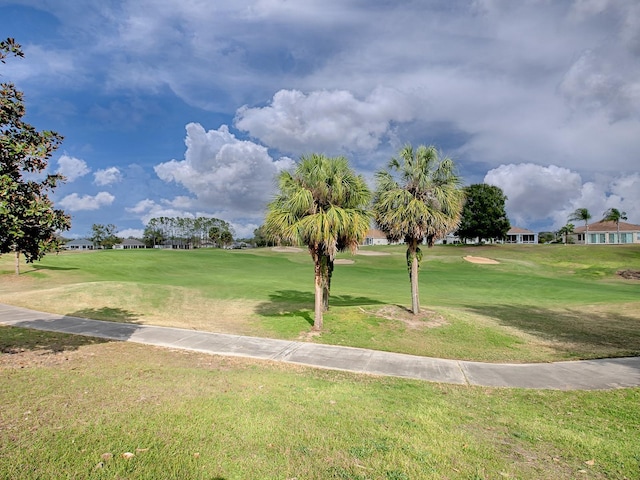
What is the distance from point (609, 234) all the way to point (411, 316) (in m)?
89.8

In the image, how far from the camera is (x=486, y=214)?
68688 mm

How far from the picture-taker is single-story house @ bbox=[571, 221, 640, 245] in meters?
80.5

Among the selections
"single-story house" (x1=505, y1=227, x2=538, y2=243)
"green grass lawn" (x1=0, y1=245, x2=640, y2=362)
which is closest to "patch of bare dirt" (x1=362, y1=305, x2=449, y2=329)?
"green grass lawn" (x1=0, y1=245, x2=640, y2=362)

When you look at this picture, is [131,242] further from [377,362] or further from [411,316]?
[377,362]

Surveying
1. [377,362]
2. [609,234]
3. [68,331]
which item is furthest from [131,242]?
[377,362]

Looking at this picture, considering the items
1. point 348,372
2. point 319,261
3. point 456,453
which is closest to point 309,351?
point 348,372

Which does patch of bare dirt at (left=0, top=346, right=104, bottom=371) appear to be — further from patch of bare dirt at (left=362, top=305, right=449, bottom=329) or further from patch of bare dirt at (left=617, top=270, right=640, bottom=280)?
patch of bare dirt at (left=617, top=270, right=640, bottom=280)

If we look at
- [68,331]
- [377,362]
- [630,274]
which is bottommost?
[630,274]

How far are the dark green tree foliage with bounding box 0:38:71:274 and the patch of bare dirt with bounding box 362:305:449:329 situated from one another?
11459 mm

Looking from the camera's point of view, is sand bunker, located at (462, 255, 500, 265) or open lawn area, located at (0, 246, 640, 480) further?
sand bunker, located at (462, 255, 500, 265)

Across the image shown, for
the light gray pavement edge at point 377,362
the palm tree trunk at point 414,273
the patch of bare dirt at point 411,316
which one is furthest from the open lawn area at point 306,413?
the palm tree trunk at point 414,273

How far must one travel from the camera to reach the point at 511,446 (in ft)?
16.3

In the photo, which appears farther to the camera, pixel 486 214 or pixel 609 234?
pixel 609 234

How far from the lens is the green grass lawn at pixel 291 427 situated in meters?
4.22
